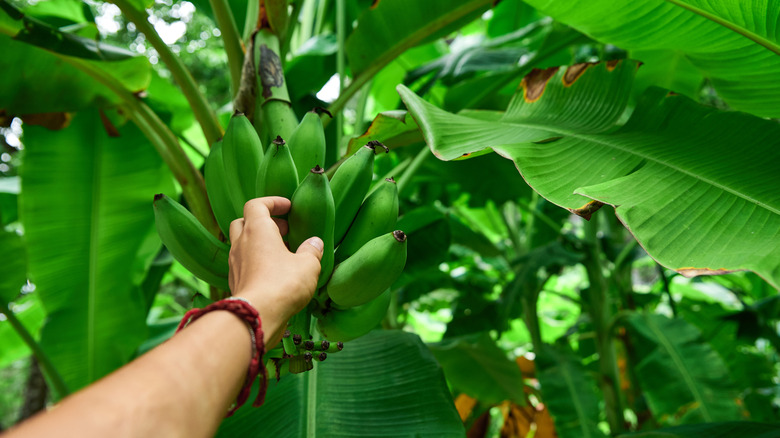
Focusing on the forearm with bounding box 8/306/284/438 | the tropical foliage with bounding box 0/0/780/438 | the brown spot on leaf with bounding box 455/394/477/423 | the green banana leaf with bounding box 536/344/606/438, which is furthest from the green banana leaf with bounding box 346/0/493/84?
the brown spot on leaf with bounding box 455/394/477/423

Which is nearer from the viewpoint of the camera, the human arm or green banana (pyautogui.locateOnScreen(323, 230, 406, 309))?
the human arm

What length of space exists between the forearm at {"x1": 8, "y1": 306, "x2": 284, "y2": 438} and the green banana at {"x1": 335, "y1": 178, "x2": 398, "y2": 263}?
0.30 metres

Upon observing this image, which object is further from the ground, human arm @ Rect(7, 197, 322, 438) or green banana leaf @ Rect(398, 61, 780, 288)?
green banana leaf @ Rect(398, 61, 780, 288)

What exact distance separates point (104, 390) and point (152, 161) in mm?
974

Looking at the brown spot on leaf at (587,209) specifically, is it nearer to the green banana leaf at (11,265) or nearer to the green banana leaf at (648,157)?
the green banana leaf at (648,157)

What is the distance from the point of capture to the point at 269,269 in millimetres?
432

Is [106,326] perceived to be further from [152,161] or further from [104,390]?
[104,390]

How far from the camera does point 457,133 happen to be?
71cm

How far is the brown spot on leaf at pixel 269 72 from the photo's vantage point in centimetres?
75

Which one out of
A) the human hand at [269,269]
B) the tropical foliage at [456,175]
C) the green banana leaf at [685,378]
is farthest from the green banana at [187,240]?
the green banana leaf at [685,378]

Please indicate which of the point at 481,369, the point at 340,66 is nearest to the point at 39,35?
the point at 340,66

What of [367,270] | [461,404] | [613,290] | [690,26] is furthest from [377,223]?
[613,290]

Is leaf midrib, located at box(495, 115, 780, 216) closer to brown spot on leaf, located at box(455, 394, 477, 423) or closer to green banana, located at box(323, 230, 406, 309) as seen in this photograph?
green banana, located at box(323, 230, 406, 309)

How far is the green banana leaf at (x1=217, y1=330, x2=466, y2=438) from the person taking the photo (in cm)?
79
